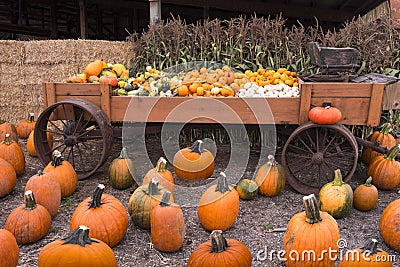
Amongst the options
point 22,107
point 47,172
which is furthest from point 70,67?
point 47,172

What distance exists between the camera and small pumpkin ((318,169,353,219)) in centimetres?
277

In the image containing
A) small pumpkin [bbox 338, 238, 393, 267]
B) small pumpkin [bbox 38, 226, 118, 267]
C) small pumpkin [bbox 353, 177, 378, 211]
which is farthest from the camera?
small pumpkin [bbox 353, 177, 378, 211]

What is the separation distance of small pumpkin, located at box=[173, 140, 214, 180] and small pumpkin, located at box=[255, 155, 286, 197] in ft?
1.96

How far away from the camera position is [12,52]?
20.1ft

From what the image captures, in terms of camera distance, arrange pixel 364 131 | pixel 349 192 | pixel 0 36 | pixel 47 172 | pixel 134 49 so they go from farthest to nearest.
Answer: pixel 0 36 < pixel 134 49 < pixel 364 131 < pixel 47 172 < pixel 349 192

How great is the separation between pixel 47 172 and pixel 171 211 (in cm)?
140

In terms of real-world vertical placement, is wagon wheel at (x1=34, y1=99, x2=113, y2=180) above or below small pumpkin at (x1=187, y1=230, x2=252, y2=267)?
above

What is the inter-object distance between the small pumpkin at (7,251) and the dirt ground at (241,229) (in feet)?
0.88

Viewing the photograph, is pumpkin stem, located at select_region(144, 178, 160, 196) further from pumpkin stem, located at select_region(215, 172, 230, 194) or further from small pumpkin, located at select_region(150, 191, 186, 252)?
pumpkin stem, located at select_region(215, 172, 230, 194)

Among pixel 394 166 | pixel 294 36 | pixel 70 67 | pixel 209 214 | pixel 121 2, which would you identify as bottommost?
pixel 209 214

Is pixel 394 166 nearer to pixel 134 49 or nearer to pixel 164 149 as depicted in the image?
pixel 164 149

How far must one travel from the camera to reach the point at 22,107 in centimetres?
635

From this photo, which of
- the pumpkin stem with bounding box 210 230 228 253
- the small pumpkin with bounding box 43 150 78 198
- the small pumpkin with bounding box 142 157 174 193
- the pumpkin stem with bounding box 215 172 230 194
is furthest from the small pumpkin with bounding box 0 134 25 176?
the pumpkin stem with bounding box 210 230 228 253

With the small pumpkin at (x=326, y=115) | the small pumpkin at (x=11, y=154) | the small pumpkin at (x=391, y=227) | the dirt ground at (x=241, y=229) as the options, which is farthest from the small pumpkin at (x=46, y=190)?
the small pumpkin at (x=391, y=227)
